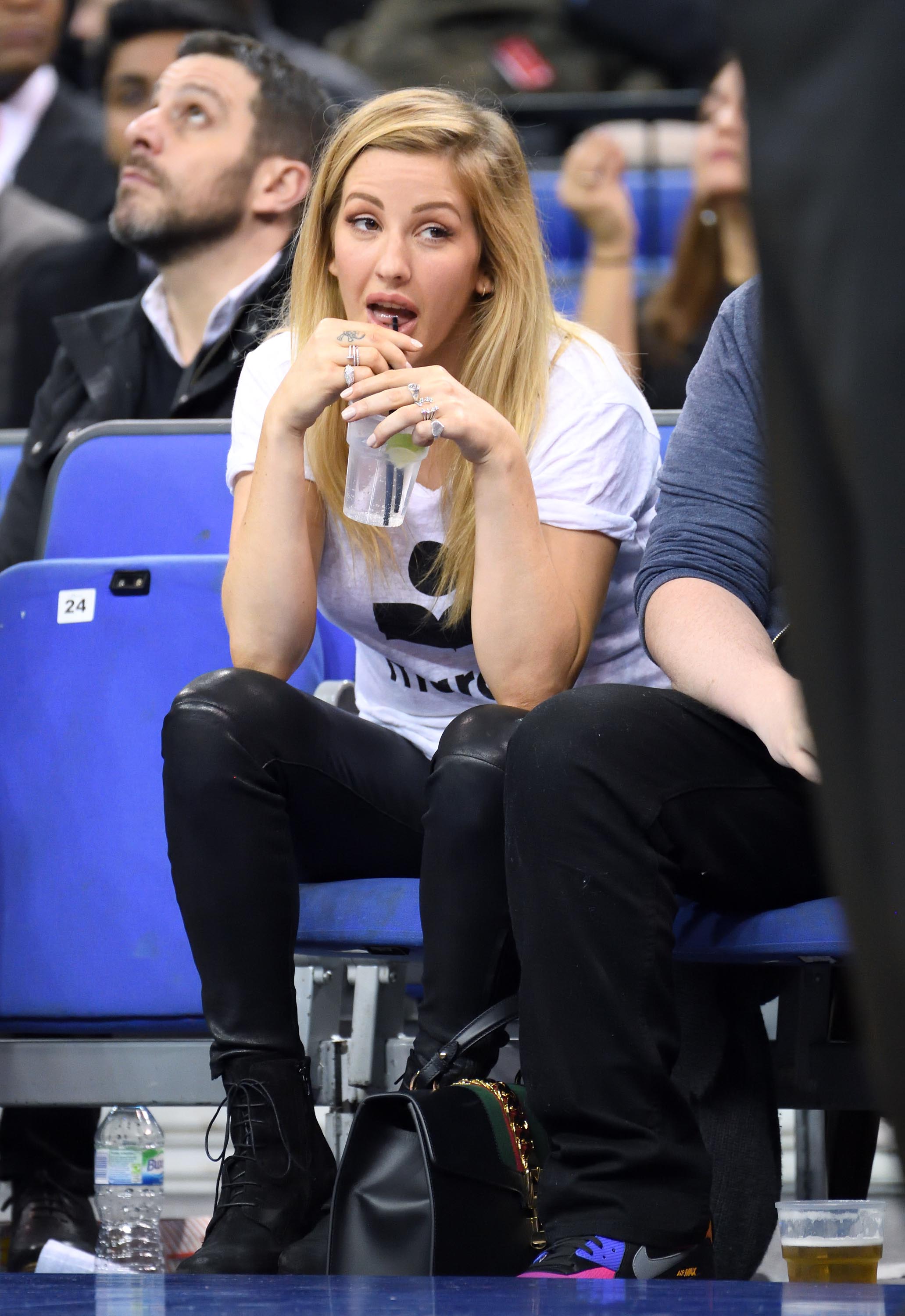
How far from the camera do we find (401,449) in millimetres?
1466

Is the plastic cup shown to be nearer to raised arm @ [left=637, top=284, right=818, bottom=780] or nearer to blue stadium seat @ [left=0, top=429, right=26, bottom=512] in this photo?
raised arm @ [left=637, top=284, right=818, bottom=780]

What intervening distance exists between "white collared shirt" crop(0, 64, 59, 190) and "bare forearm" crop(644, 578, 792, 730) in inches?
144

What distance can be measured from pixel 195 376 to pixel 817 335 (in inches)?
91.4

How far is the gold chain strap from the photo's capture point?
123cm

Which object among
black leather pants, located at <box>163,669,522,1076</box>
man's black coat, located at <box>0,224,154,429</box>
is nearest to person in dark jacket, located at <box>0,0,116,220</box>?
man's black coat, located at <box>0,224,154,429</box>

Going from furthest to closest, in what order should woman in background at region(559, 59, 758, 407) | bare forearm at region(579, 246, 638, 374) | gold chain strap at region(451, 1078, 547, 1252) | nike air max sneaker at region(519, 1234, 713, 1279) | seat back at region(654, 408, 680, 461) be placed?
1. bare forearm at region(579, 246, 638, 374)
2. woman in background at region(559, 59, 758, 407)
3. seat back at region(654, 408, 680, 461)
4. gold chain strap at region(451, 1078, 547, 1252)
5. nike air max sneaker at region(519, 1234, 713, 1279)

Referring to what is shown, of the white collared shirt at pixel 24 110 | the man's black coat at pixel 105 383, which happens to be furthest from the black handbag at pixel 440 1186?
the white collared shirt at pixel 24 110

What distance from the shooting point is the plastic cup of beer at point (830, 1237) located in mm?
1338

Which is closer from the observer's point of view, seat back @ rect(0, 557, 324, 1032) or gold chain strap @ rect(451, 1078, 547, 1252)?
gold chain strap @ rect(451, 1078, 547, 1252)

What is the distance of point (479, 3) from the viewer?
5020mm

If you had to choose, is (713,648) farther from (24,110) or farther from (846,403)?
(24,110)

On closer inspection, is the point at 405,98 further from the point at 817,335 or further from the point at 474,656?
the point at 817,335

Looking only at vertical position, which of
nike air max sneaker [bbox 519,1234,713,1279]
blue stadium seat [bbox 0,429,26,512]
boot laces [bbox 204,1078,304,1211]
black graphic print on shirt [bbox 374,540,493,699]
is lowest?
nike air max sneaker [bbox 519,1234,713,1279]

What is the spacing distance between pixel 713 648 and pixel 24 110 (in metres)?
3.85
